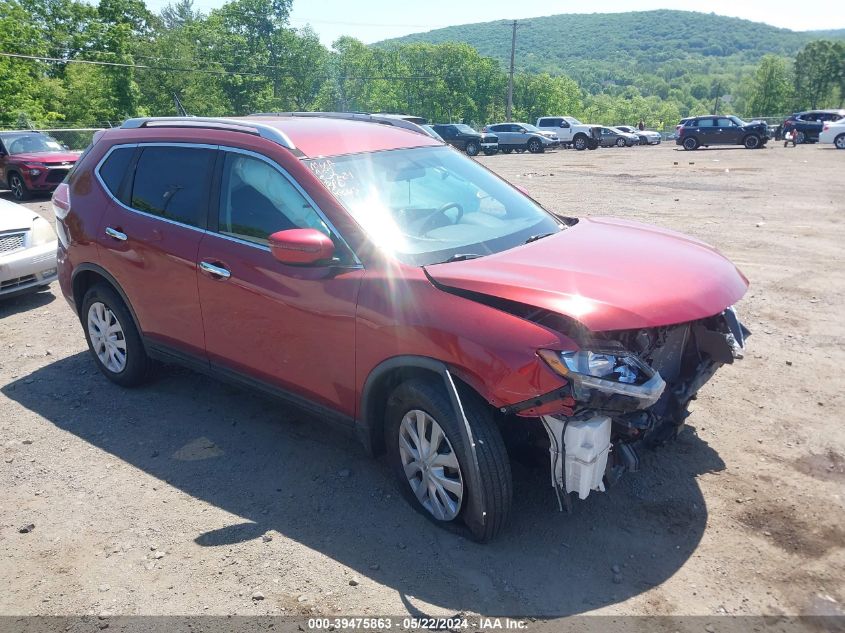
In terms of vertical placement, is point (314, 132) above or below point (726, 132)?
above

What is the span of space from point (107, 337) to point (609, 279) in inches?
153

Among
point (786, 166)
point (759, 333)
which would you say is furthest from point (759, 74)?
point (759, 333)

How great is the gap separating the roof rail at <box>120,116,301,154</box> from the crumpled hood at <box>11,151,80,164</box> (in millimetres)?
12792

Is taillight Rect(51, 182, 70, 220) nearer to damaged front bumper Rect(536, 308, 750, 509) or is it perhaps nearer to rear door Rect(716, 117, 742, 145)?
damaged front bumper Rect(536, 308, 750, 509)

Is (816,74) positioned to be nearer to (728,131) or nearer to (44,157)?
(728,131)

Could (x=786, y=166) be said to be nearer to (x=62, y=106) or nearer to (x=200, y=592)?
(x=200, y=592)

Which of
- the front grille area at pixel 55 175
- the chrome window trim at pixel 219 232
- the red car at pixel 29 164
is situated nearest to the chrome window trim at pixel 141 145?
Answer: the chrome window trim at pixel 219 232

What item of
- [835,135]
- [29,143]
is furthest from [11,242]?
[835,135]

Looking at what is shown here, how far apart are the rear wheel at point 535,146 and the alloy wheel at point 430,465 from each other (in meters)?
37.9

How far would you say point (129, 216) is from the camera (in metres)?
4.67

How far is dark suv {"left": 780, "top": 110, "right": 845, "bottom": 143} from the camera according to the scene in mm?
38787

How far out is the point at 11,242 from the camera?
23.8ft

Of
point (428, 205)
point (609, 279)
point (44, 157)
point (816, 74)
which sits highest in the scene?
point (816, 74)

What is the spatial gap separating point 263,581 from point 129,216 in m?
2.82
